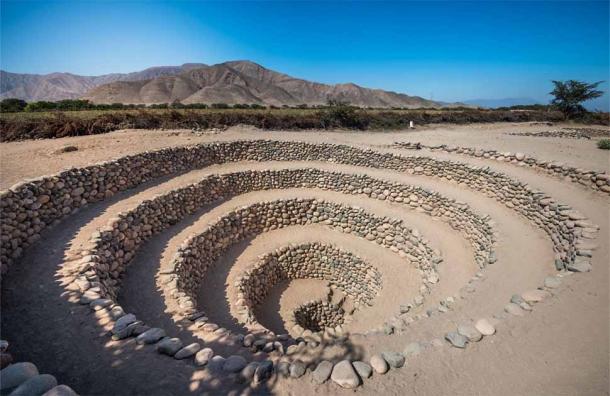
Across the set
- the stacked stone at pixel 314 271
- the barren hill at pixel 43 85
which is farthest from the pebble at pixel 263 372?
the barren hill at pixel 43 85

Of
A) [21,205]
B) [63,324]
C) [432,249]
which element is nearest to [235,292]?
[63,324]

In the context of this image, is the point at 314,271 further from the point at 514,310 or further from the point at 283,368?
the point at 283,368

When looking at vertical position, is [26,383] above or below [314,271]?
above

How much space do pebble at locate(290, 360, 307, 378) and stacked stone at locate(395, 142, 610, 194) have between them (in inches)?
442

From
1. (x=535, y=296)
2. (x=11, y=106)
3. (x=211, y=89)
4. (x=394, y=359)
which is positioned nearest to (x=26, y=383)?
(x=394, y=359)

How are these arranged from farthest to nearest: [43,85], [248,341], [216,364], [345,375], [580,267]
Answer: [43,85] < [580,267] < [248,341] < [216,364] < [345,375]

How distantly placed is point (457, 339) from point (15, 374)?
19.2 ft

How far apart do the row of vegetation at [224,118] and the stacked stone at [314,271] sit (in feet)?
48.0

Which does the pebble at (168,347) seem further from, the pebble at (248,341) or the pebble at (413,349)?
the pebble at (413,349)

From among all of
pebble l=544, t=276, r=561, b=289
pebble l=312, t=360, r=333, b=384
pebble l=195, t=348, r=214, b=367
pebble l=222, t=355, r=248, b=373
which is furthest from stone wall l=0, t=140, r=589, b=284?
pebble l=312, t=360, r=333, b=384

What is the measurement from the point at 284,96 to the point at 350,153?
85006 millimetres

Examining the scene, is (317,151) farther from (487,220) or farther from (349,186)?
(487,220)

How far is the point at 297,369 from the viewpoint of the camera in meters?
4.12

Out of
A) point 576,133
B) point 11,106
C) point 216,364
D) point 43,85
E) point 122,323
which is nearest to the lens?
point 216,364
